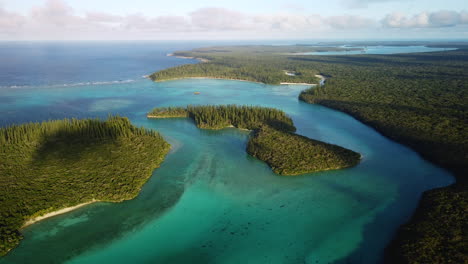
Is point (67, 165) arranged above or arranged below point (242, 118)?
below

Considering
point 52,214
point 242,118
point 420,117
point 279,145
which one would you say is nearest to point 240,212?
point 279,145

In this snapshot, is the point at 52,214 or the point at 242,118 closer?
the point at 52,214

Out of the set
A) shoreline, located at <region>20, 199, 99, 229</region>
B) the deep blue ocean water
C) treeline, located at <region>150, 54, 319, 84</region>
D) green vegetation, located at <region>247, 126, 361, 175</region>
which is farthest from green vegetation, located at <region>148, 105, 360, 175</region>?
treeline, located at <region>150, 54, 319, 84</region>

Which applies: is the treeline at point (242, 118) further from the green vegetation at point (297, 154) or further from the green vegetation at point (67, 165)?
the green vegetation at point (67, 165)

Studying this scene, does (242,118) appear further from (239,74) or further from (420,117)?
(239,74)

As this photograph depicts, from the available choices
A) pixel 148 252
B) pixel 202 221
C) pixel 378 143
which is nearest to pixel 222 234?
pixel 202 221

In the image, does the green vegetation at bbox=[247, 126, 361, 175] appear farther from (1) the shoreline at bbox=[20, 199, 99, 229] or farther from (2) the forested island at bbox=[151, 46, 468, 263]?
(1) the shoreline at bbox=[20, 199, 99, 229]

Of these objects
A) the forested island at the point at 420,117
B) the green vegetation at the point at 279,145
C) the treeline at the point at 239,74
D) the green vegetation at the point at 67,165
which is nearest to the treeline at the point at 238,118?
the green vegetation at the point at 279,145
